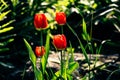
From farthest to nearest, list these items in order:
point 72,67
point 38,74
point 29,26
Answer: point 29,26 → point 72,67 → point 38,74

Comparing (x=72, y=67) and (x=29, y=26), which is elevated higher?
(x=72, y=67)

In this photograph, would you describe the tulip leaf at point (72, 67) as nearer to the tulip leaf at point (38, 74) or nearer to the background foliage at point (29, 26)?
the tulip leaf at point (38, 74)

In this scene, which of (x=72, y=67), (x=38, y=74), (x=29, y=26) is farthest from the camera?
(x=29, y=26)

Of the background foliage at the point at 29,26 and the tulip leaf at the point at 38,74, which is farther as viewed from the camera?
the background foliage at the point at 29,26

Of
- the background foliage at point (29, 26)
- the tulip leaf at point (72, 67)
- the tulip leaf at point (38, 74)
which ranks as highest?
the tulip leaf at point (38, 74)

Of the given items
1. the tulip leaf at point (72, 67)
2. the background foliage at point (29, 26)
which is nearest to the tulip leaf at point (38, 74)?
the tulip leaf at point (72, 67)

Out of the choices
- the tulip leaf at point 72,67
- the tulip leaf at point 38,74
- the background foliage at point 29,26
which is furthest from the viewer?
the background foliage at point 29,26

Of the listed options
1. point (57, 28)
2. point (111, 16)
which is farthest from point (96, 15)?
point (57, 28)

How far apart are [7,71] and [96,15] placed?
1.20 meters

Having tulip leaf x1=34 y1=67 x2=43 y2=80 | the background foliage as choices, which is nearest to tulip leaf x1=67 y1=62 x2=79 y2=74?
tulip leaf x1=34 y1=67 x2=43 y2=80

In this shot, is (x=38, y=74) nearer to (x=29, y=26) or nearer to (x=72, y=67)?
(x=72, y=67)

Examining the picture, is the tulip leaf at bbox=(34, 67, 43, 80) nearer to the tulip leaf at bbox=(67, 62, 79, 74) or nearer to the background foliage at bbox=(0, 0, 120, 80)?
the tulip leaf at bbox=(67, 62, 79, 74)

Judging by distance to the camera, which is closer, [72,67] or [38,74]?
[38,74]

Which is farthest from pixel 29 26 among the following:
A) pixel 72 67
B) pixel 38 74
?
pixel 38 74
